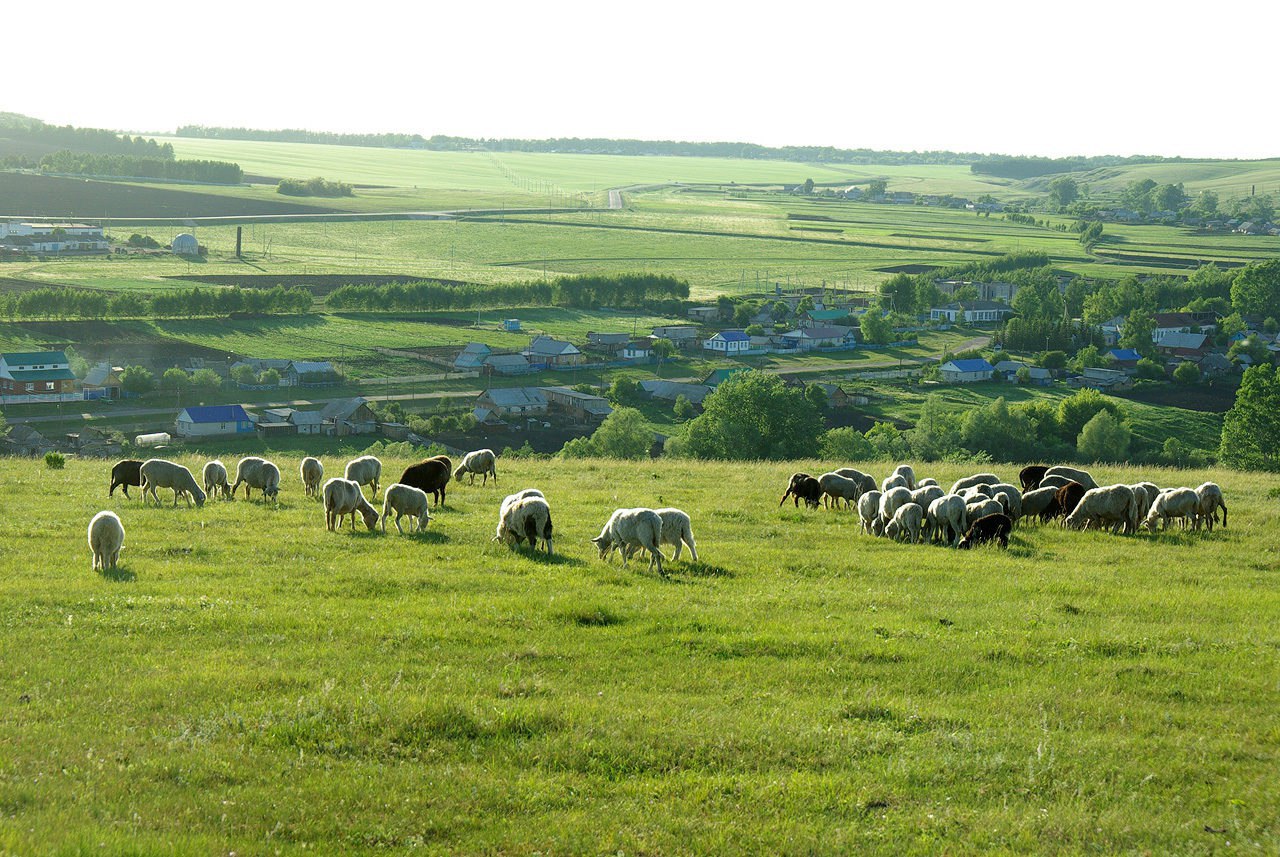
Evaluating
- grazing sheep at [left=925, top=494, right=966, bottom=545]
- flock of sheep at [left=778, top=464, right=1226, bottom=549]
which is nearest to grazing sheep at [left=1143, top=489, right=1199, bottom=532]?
flock of sheep at [left=778, top=464, right=1226, bottom=549]

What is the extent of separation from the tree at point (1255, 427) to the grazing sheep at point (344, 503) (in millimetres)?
54025

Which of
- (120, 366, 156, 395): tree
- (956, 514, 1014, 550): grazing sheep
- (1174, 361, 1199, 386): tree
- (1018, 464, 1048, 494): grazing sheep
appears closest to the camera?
(956, 514, 1014, 550): grazing sheep

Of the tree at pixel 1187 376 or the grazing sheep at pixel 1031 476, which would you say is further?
the tree at pixel 1187 376

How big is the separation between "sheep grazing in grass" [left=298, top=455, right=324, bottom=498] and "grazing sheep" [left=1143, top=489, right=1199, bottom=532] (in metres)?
19.0

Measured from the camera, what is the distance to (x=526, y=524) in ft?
70.2

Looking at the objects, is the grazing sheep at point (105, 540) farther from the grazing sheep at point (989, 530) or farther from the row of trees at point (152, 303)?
the row of trees at point (152, 303)

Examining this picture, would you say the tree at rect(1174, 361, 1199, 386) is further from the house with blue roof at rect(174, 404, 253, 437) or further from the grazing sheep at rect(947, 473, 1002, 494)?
the grazing sheep at rect(947, 473, 1002, 494)

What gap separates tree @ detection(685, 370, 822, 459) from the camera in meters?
52.2

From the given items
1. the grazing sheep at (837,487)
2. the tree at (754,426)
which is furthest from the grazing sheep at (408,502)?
the tree at (754,426)

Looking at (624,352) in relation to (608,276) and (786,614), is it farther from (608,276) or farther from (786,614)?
(786,614)

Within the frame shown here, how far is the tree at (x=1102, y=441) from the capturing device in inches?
2936

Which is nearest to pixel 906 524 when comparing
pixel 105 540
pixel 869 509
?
pixel 869 509

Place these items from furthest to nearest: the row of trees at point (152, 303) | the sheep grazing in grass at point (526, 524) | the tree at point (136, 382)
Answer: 1. the row of trees at point (152, 303)
2. the tree at point (136, 382)
3. the sheep grazing in grass at point (526, 524)

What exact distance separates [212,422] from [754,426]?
43.3 metres
